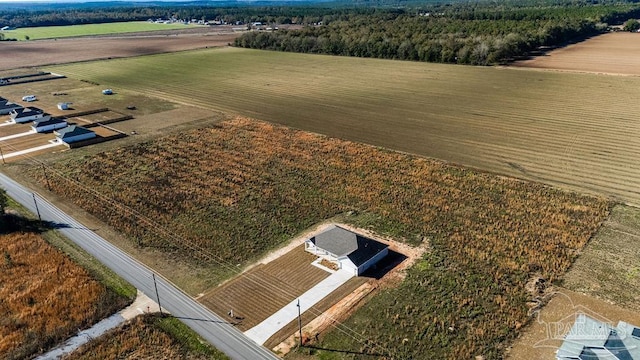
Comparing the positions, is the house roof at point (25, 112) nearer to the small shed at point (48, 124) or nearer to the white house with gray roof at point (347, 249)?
the small shed at point (48, 124)

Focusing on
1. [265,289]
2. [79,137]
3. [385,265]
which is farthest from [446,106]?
[79,137]

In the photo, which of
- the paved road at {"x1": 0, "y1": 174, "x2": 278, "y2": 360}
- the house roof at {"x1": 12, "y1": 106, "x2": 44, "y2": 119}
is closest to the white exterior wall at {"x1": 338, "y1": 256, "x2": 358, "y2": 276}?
the paved road at {"x1": 0, "y1": 174, "x2": 278, "y2": 360}

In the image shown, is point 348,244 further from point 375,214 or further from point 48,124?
point 48,124

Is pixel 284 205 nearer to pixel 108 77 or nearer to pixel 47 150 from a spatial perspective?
pixel 47 150

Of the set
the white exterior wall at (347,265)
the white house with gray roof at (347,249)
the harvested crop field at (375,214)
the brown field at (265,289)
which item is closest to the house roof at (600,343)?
the harvested crop field at (375,214)

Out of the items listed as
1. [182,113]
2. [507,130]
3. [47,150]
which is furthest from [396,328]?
[182,113]
